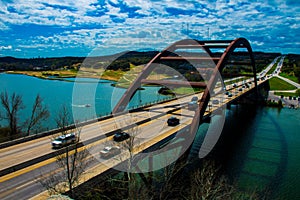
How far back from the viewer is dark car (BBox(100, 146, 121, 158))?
51.7 feet

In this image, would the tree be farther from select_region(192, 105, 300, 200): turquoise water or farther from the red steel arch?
select_region(192, 105, 300, 200): turquoise water

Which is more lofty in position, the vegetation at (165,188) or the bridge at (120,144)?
the bridge at (120,144)

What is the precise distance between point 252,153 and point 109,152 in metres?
17.1

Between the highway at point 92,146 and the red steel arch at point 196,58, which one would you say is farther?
the red steel arch at point 196,58

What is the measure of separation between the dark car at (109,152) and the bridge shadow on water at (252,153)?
9.61 metres

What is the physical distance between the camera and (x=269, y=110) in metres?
51.4

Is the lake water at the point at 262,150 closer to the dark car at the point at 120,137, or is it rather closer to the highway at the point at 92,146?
the highway at the point at 92,146

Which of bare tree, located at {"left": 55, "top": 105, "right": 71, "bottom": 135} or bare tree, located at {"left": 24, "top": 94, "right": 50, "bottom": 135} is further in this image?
bare tree, located at {"left": 24, "top": 94, "right": 50, "bottom": 135}

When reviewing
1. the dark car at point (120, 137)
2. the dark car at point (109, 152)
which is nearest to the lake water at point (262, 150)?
the dark car at point (120, 137)

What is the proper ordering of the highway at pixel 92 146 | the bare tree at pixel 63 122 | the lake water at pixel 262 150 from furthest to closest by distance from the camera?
the lake water at pixel 262 150 < the bare tree at pixel 63 122 < the highway at pixel 92 146

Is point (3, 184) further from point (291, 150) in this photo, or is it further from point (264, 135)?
point (264, 135)

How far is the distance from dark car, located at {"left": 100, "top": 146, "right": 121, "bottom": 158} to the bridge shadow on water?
9.61 metres

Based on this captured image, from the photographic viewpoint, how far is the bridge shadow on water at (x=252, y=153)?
2042 centimetres

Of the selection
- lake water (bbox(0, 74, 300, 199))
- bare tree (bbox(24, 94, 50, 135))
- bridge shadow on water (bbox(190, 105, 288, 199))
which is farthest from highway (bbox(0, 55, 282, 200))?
bare tree (bbox(24, 94, 50, 135))
